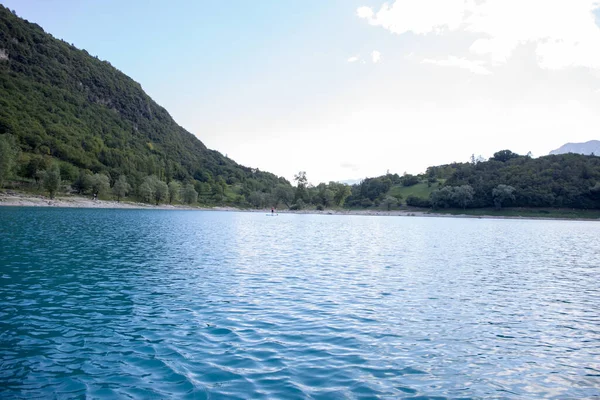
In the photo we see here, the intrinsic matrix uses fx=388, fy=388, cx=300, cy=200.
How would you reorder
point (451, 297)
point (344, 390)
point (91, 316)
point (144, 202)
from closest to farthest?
point (344, 390), point (91, 316), point (451, 297), point (144, 202)

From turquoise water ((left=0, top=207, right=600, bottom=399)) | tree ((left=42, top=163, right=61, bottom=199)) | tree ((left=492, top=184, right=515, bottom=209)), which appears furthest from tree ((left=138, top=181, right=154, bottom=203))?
tree ((left=492, top=184, right=515, bottom=209))

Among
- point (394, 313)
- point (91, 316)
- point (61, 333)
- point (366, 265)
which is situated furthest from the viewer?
point (366, 265)

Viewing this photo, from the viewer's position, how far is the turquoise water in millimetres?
9125

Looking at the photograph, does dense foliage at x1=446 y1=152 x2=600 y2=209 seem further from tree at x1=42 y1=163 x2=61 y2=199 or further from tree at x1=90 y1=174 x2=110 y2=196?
tree at x1=42 y1=163 x2=61 y2=199

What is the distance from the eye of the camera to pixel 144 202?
176750mm

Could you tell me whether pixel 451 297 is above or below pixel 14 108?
below

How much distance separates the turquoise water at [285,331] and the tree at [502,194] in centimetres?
16507

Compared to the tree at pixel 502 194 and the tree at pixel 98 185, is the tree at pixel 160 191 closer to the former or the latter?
the tree at pixel 98 185

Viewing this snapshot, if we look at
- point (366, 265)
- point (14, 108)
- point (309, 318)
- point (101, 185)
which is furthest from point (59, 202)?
point (309, 318)

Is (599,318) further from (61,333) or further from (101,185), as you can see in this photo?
(101,185)

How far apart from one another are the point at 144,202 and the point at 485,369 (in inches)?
7194

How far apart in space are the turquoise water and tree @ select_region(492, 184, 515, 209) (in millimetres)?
165075

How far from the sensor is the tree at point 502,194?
574ft

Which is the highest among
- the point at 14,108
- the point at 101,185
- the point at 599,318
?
the point at 14,108
